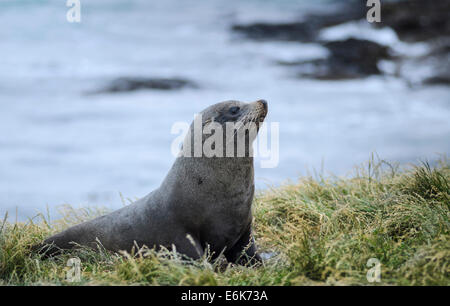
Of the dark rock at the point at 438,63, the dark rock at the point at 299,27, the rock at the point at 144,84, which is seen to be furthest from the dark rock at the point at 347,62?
the rock at the point at 144,84

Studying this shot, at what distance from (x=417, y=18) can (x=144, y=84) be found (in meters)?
16.4

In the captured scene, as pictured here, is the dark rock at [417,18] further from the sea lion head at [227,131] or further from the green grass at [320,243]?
the sea lion head at [227,131]

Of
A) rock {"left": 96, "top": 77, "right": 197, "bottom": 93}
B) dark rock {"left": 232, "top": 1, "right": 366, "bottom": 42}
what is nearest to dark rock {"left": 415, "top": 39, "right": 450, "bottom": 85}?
dark rock {"left": 232, "top": 1, "right": 366, "bottom": 42}

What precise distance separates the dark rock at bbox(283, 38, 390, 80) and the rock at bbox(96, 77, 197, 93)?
604 centimetres

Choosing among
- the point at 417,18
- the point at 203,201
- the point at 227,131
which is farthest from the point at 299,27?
the point at 203,201

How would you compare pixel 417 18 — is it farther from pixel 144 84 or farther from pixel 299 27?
pixel 144 84

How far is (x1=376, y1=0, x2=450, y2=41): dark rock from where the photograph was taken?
1117 inches

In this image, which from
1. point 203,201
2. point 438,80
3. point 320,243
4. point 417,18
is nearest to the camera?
point 320,243

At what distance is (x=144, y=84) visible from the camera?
2453 cm

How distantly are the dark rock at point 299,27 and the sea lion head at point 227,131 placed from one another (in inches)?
1015

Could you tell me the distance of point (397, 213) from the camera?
5934 millimetres

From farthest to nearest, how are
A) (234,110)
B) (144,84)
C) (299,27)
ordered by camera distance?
(299,27) → (144,84) → (234,110)

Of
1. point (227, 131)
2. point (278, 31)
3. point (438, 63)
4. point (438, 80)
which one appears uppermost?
point (278, 31)
